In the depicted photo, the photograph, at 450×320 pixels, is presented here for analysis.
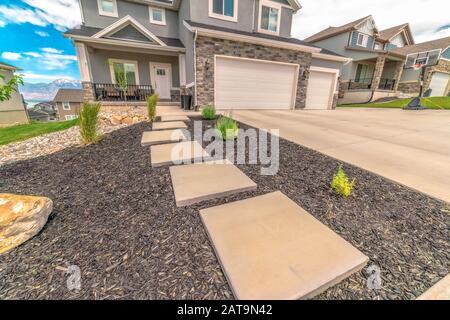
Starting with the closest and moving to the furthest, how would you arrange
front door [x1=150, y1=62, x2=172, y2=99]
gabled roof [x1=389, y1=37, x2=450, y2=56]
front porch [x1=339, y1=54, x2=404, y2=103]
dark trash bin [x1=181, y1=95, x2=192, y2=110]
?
dark trash bin [x1=181, y1=95, x2=192, y2=110], front door [x1=150, y1=62, x2=172, y2=99], front porch [x1=339, y1=54, x2=404, y2=103], gabled roof [x1=389, y1=37, x2=450, y2=56]

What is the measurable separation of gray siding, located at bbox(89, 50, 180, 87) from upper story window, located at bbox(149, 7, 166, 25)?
2232mm

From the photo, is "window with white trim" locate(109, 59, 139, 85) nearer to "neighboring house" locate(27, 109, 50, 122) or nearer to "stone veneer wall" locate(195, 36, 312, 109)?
"stone veneer wall" locate(195, 36, 312, 109)

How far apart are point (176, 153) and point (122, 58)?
1137 centimetres

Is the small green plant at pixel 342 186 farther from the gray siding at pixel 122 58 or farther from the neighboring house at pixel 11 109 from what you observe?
the neighboring house at pixel 11 109

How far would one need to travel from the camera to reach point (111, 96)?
1047 centimetres

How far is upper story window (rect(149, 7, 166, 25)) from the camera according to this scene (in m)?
11.8

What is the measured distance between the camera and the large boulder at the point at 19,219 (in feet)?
4.96

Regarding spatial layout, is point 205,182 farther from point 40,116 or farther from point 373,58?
point 40,116

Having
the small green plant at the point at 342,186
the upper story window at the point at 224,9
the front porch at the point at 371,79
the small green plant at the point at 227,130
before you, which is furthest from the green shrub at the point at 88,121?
the front porch at the point at 371,79

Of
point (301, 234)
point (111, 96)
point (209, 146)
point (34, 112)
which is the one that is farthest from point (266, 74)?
point (34, 112)

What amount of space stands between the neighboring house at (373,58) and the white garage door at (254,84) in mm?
10231

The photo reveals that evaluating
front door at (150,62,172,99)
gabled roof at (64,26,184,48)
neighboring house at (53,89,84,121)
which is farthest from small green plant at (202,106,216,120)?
neighboring house at (53,89,84,121)
